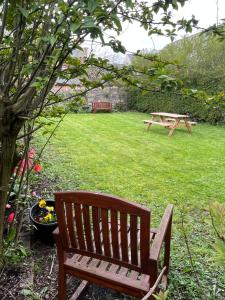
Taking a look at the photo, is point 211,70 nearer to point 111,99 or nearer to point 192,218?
point 111,99

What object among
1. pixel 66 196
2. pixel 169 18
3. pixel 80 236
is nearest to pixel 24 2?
pixel 169 18

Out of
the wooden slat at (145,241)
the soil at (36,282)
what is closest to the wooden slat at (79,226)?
the wooden slat at (145,241)

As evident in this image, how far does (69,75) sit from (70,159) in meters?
4.32

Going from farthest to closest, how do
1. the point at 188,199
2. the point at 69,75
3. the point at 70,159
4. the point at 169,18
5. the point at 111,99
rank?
the point at 111,99, the point at 70,159, the point at 188,199, the point at 69,75, the point at 169,18

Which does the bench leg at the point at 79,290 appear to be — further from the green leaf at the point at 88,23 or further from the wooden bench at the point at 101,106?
the wooden bench at the point at 101,106

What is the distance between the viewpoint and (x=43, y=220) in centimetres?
281

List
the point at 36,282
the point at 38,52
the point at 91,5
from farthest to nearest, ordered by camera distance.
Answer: the point at 36,282 < the point at 38,52 < the point at 91,5

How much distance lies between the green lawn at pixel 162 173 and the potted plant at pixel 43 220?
607 mm

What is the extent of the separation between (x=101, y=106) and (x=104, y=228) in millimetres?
13659

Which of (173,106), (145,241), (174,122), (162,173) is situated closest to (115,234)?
(145,241)

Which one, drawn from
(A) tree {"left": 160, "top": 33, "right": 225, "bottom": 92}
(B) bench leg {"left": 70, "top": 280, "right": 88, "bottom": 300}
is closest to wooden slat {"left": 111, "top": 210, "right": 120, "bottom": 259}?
(B) bench leg {"left": 70, "top": 280, "right": 88, "bottom": 300}

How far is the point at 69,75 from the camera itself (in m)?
1.66

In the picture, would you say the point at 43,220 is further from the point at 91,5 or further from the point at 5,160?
the point at 91,5

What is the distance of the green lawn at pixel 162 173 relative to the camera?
2.69 meters
